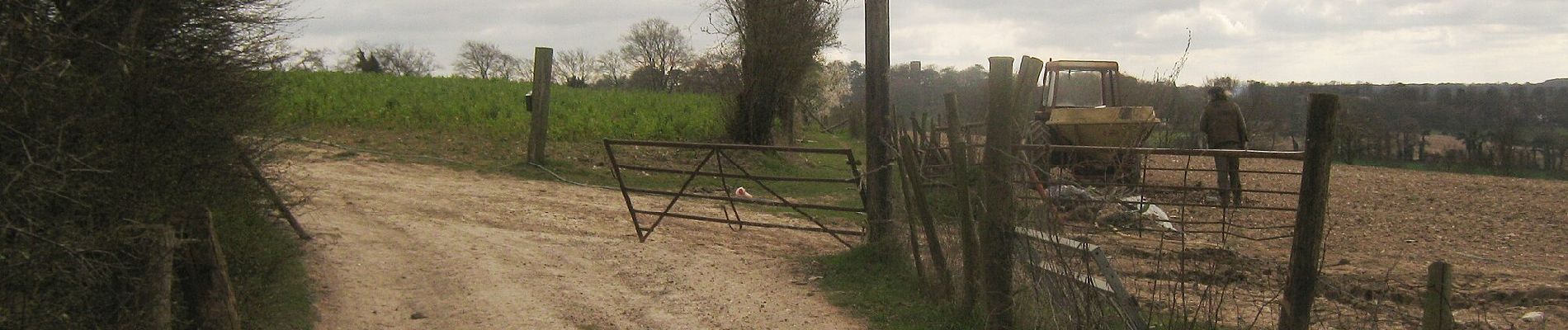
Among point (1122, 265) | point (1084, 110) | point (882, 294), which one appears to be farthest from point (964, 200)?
point (1084, 110)

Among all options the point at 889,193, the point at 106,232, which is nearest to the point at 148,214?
the point at 106,232

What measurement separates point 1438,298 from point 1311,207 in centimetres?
55

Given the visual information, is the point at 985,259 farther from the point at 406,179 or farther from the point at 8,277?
the point at 406,179

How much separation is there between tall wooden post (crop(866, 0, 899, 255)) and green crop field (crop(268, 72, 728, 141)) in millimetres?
9982

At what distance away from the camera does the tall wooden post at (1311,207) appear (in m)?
4.71

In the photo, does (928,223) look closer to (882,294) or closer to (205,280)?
(882,294)

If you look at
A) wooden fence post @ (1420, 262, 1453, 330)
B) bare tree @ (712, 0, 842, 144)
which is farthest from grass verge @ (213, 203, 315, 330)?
bare tree @ (712, 0, 842, 144)

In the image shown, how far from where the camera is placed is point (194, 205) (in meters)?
6.54

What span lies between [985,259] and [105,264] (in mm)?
4175

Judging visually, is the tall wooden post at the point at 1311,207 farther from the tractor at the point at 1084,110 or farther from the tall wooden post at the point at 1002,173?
the tractor at the point at 1084,110

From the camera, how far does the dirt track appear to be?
797 cm

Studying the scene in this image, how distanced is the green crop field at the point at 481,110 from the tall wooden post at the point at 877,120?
998cm

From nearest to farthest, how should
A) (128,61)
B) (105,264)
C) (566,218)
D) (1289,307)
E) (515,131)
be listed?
(1289,307)
(105,264)
(128,61)
(566,218)
(515,131)

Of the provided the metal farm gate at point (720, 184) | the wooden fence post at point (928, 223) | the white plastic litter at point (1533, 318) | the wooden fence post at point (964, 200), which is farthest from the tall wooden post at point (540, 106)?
the white plastic litter at point (1533, 318)
